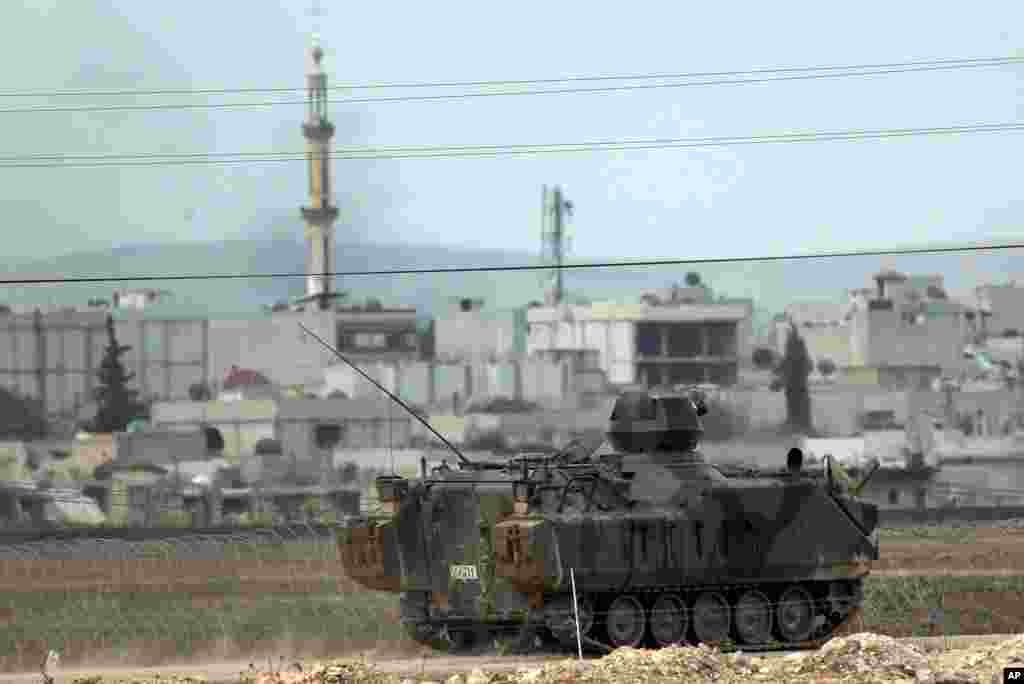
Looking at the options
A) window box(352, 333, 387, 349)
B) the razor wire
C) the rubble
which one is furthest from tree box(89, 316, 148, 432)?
the rubble

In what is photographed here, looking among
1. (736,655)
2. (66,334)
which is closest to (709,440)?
(66,334)

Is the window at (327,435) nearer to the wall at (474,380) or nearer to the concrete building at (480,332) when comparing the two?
the wall at (474,380)

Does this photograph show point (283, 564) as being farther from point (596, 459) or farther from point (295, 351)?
point (295, 351)

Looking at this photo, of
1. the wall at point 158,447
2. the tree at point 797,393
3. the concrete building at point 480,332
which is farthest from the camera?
the concrete building at point 480,332

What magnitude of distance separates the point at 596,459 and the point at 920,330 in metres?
149

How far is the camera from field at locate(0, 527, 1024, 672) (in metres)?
36.4

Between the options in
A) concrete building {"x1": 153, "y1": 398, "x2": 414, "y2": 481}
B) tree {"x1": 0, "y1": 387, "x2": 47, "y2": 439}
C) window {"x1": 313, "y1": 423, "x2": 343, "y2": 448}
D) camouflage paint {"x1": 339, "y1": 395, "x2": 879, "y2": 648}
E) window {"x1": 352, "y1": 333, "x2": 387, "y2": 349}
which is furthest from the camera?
window {"x1": 352, "y1": 333, "x2": 387, "y2": 349}

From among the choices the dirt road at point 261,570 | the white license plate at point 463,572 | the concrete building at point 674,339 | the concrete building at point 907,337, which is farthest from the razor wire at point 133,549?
the concrete building at point 907,337

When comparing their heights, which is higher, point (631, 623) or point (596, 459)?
point (596, 459)

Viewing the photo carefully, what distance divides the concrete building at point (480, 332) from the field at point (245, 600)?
12978cm

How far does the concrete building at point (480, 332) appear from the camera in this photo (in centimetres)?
→ 18462

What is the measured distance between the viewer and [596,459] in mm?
34938

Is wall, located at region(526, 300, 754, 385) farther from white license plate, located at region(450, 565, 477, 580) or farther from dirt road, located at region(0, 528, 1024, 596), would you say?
white license plate, located at region(450, 565, 477, 580)

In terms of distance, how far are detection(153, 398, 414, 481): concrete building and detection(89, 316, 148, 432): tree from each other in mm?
3455
